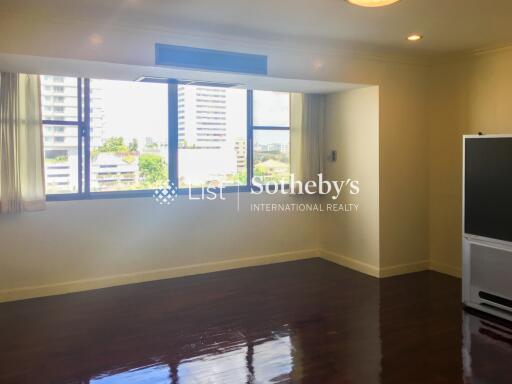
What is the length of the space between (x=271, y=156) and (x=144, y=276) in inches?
83.1

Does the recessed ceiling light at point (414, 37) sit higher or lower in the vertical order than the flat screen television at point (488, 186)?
higher

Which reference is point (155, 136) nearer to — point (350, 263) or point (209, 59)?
point (209, 59)

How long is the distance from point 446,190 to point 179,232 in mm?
3037

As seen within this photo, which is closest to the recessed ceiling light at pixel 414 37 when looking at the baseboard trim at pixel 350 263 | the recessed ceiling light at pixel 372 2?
the recessed ceiling light at pixel 372 2

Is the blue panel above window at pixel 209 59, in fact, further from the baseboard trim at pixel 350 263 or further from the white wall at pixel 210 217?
the baseboard trim at pixel 350 263

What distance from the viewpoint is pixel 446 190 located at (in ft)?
17.1

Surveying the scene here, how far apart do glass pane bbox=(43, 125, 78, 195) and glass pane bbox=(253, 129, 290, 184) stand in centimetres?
210

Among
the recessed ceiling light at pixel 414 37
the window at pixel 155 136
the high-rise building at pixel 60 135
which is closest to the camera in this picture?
the recessed ceiling light at pixel 414 37

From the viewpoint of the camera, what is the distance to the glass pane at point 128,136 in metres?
4.84

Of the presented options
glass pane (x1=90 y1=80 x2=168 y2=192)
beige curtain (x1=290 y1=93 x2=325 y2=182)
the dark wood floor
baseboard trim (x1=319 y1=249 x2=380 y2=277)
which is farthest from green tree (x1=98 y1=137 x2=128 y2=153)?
baseboard trim (x1=319 y1=249 x2=380 y2=277)

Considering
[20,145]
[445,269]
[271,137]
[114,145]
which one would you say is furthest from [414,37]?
[20,145]

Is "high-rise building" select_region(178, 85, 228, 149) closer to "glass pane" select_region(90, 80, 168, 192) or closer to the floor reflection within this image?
"glass pane" select_region(90, 80, 168, 192)

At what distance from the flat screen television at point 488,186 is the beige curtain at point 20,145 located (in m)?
3.90

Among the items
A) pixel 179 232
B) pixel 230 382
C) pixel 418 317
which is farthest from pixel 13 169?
pixel 418 317
